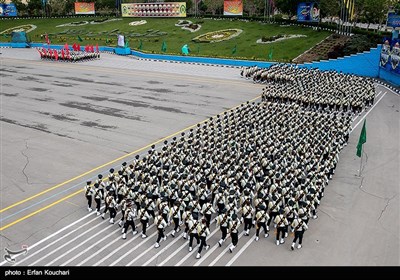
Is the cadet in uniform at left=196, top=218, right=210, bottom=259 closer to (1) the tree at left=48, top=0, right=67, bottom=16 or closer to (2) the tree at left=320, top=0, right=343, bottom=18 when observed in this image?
(2) the tree at left=320, top=0, right=343, bottom=18

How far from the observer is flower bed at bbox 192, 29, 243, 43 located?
6159 centimetres

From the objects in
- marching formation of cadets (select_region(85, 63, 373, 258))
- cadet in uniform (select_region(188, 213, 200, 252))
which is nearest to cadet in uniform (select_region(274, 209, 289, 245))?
marching formation of cadets (select_region(85, 63, 373, 258))

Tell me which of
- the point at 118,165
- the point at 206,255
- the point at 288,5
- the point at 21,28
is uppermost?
the point at 288,5

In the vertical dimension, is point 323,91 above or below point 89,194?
above

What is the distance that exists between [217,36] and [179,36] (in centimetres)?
707

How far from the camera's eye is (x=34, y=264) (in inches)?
454

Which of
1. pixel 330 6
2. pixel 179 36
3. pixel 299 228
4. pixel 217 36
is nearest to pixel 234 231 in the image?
pixel 299 228

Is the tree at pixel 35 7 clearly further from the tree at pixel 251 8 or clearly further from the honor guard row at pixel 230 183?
the honor guard row at pixel 230 183

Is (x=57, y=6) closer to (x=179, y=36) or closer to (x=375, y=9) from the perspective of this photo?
(x=179, y=36)

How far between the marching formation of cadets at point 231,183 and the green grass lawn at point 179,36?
31.1 meters

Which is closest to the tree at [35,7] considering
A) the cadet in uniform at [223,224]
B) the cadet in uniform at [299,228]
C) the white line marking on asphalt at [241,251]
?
the cadet in uniform at [223,224]

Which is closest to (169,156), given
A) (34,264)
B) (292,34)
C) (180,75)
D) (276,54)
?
(34,264)

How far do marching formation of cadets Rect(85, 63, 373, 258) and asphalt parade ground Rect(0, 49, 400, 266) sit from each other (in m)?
0.56

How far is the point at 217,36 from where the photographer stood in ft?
208
